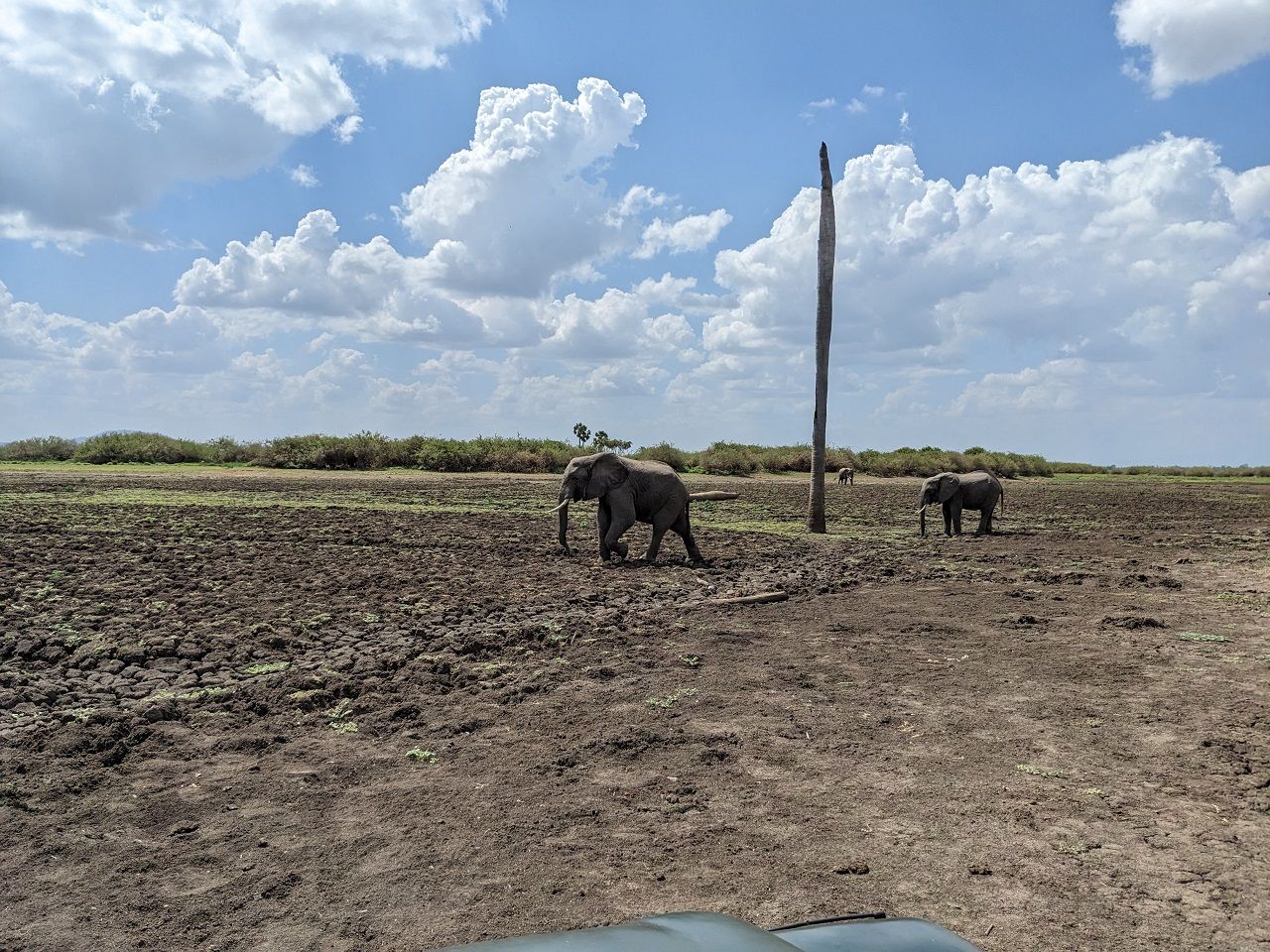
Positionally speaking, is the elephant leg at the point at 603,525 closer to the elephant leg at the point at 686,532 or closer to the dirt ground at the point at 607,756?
the elephant leg at the point at 686,532

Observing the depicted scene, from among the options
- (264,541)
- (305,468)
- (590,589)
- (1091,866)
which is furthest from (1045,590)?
(305,468)

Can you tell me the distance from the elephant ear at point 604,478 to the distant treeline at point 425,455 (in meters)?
30.7

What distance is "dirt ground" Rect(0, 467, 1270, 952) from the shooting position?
12.3ft

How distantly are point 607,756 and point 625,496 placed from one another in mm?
8825

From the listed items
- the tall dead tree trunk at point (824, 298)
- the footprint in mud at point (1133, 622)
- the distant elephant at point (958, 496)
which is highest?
the tall dead tree trunk at point (824, 298)

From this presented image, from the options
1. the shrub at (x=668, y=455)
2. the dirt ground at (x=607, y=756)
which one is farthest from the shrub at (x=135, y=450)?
the dirt ground at (x=607, y=756)

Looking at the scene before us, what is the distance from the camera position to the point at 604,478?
1416 cm

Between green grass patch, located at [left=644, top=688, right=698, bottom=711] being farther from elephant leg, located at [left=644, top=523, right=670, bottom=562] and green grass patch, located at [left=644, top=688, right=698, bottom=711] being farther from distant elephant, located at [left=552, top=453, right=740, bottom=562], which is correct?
elephant leg, located at [left=644, top=523, right=670, bottom=562]

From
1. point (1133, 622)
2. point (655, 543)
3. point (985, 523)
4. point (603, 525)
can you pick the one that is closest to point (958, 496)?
point (985, 523)

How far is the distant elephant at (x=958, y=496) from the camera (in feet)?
64.5

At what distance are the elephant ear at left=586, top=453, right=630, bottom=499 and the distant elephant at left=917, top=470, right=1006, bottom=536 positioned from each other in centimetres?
831

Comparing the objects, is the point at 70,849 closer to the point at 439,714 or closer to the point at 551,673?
the point at 439,714

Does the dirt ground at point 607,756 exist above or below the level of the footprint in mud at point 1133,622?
below

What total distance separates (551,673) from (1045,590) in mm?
7270
